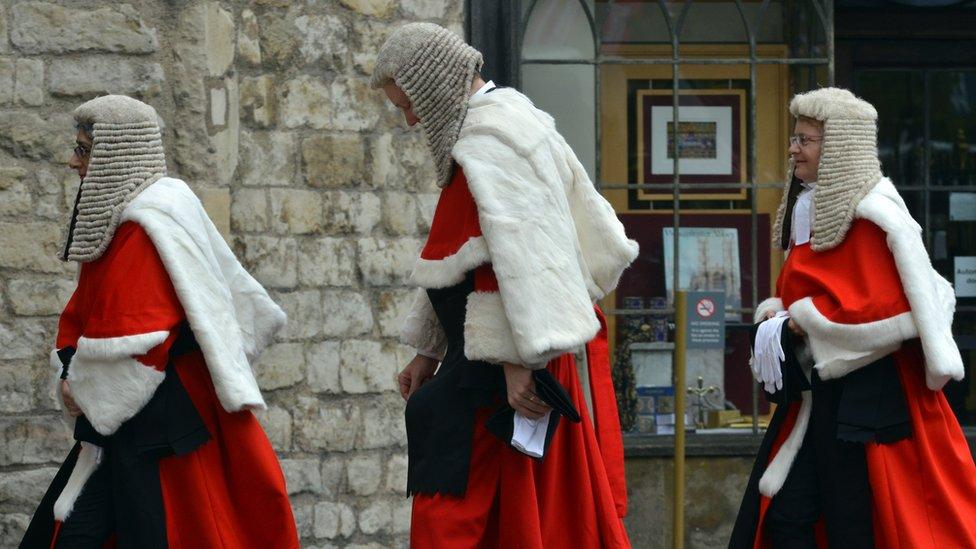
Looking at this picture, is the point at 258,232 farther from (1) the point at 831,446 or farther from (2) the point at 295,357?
(1) the point at 831,446

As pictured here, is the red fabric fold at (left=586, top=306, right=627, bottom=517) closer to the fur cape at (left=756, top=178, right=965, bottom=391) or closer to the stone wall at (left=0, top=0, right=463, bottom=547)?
the fur cape at (left=756, top=178, right=965, bottom=391)

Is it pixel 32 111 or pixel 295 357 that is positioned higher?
pixel 32 111

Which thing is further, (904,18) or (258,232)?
(904,18)

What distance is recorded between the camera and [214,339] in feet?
15.6

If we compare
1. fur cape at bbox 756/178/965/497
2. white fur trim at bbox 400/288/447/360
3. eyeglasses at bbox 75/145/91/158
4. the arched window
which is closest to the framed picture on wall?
the arched window

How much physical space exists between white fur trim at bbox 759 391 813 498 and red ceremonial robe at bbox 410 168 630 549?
1125mm

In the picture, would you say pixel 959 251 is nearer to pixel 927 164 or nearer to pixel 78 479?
pixel 927 164

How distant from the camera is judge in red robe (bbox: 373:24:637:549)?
410 cm

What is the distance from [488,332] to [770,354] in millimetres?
1587

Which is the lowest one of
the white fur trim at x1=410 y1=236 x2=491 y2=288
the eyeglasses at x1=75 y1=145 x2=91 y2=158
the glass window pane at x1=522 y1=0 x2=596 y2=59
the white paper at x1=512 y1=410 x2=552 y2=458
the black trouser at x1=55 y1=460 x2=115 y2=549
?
the black trouser at x1=55 y1=460 x2=115 y2=549

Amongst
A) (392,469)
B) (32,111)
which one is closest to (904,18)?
(392,469)

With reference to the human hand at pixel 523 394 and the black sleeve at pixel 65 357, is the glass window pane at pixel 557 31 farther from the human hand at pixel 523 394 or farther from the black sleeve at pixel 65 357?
the human hand at pixel 523 394

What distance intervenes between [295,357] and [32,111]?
150cm

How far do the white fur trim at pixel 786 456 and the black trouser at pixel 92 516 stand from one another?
2.13 meters
